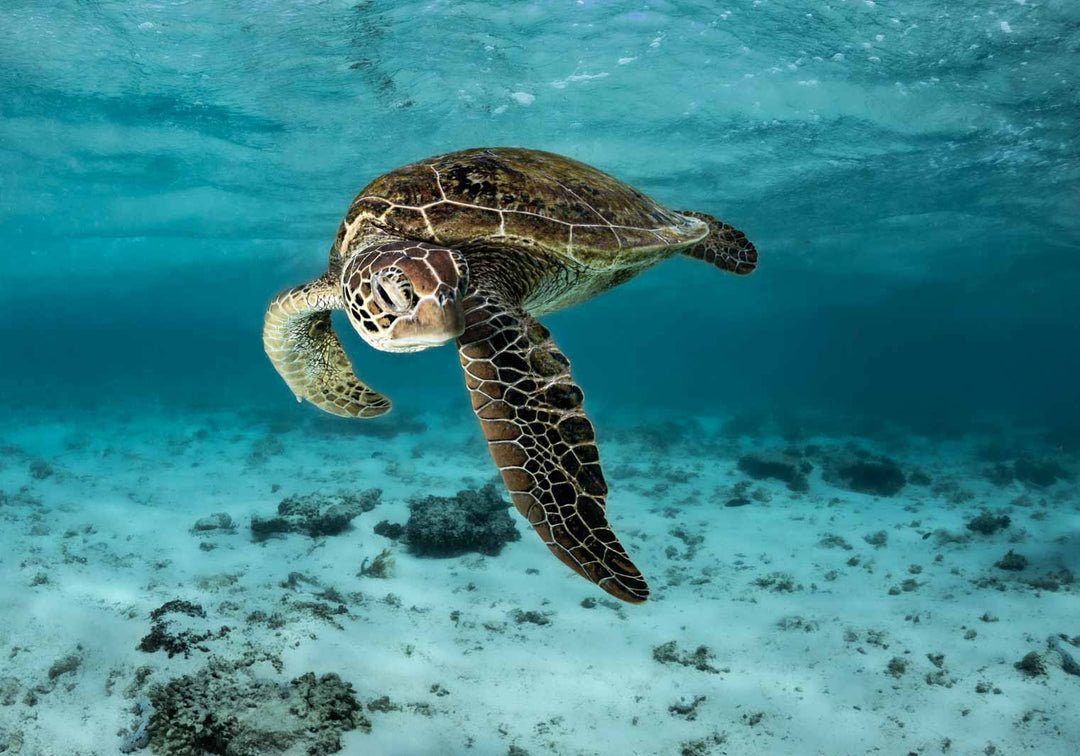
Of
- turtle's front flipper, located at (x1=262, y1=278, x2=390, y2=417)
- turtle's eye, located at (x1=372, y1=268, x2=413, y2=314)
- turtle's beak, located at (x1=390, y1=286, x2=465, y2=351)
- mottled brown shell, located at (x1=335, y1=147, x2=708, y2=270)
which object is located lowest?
turtle's front flipper, located at (x1=262, y1=278, x2=390, y2=417)

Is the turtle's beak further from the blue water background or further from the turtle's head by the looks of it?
the blue water background

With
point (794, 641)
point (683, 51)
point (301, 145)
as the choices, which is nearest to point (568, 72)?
point (683, 51)

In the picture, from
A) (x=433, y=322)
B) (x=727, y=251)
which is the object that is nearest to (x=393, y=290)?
(x=433, y=322)

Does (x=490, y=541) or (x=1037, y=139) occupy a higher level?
(x=1037, y=139)

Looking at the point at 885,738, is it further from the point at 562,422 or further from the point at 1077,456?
the point at 1077,456

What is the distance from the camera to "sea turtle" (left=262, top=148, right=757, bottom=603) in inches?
113

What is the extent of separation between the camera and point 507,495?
12.9 meters

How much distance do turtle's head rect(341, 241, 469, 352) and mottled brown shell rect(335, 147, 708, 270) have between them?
27.7 inches

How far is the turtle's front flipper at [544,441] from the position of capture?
2.78 meters

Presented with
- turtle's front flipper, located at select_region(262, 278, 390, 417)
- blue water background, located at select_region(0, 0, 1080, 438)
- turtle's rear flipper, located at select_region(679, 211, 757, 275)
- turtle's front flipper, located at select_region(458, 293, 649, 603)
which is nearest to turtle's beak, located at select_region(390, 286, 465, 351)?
turtle's front flipper, located at select_region(458, 293, 649, 603)

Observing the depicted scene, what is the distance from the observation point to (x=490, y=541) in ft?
28.0

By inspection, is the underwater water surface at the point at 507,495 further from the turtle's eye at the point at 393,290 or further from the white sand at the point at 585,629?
the turtle's eye at the point at 393,290

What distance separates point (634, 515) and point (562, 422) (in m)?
9.17

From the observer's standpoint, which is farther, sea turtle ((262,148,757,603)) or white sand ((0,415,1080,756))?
white sand ((0,415,1080,756))
